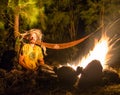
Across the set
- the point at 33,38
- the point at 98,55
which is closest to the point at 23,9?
the point at 33,38

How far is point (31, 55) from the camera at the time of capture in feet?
31.6

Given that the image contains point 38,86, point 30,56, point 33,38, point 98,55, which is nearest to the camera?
point 38,86

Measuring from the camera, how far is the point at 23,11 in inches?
416

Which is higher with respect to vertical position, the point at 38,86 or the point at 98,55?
the point at 98,55

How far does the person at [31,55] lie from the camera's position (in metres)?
9.55

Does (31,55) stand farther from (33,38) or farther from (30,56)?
(33,38)

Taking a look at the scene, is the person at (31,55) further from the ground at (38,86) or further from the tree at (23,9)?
the tree at (23,9)

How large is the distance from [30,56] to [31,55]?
43mm

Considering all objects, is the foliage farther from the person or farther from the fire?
the fire

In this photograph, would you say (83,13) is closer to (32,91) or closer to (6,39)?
(6,39)

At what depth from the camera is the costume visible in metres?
9.55

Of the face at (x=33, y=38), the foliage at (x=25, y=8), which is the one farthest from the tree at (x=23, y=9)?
the face at (x=33, y=38)

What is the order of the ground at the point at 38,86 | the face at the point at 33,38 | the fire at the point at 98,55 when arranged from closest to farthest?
the ground at the point at 38,86 < the face at the point at 33,38 < the fire at the point at 98,55

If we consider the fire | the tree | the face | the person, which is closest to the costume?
the person
